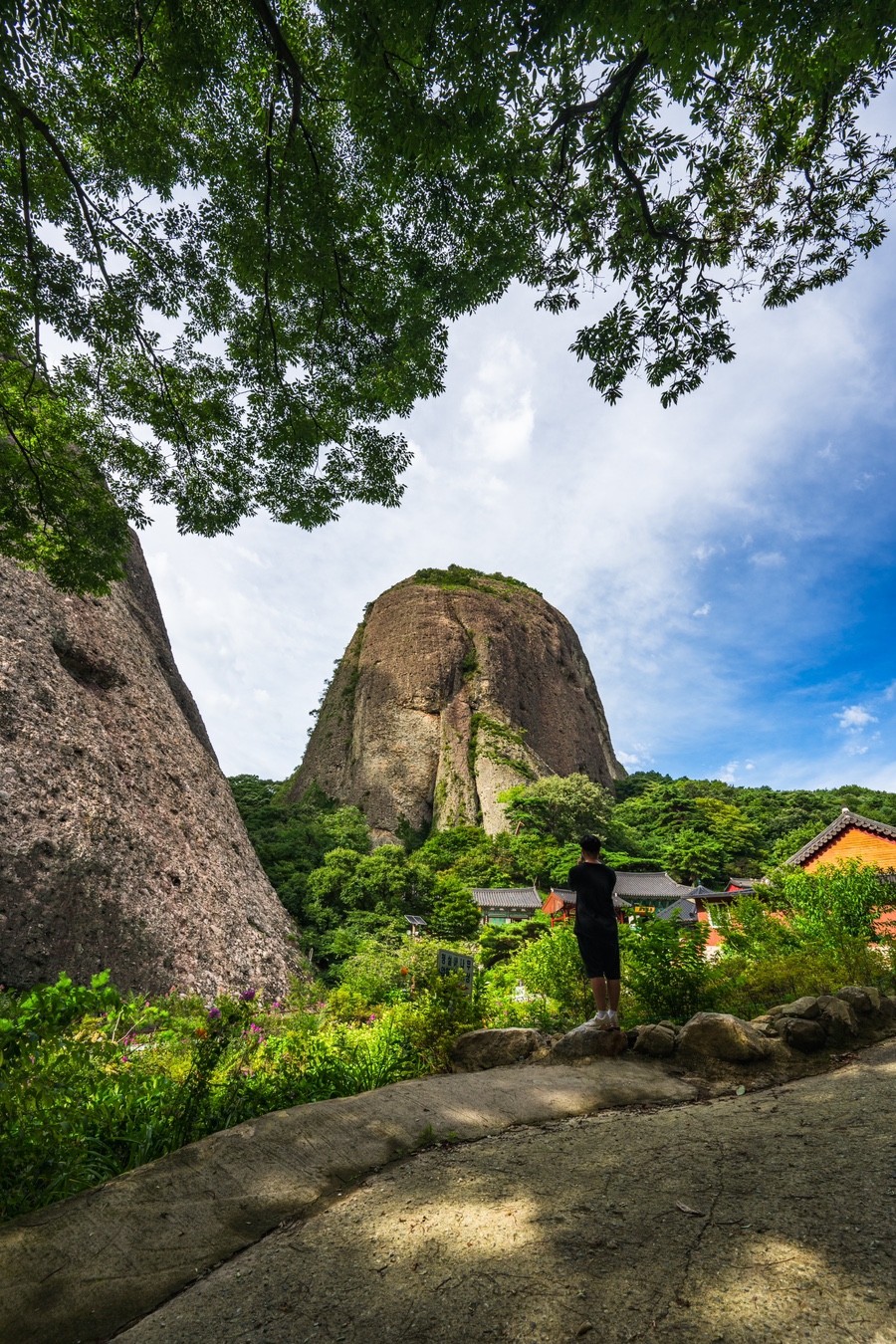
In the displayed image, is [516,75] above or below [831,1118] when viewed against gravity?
above

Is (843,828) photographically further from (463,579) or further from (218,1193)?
(463,579)

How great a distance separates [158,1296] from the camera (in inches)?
72.8

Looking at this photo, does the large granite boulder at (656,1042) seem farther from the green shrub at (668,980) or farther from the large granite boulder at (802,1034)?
the green shrub at (668,980)

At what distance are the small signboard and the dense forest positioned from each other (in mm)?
11133

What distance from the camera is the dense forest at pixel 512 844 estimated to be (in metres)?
18.3

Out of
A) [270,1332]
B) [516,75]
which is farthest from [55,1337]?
[516,75]

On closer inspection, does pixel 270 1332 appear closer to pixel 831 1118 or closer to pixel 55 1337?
pixel 55 1337

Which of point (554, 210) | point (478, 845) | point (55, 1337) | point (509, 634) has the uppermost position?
point (509, 634)

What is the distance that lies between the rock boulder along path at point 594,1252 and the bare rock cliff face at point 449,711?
3009 cm

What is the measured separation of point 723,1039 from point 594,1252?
2.88 m

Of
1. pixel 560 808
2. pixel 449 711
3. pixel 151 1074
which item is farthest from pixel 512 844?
pixel 151 1074

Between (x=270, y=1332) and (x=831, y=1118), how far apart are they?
2.71 metres

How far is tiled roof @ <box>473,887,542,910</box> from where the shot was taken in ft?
84.8

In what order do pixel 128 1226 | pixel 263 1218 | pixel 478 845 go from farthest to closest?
1. pixel 478 845
2. pixel 263 1218
3. pixel 128 1226
